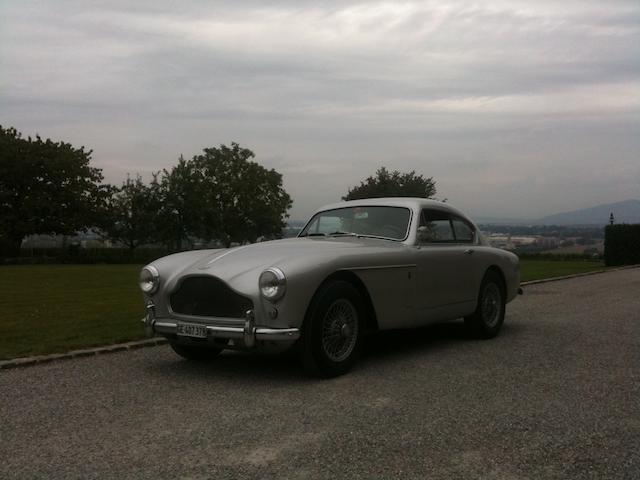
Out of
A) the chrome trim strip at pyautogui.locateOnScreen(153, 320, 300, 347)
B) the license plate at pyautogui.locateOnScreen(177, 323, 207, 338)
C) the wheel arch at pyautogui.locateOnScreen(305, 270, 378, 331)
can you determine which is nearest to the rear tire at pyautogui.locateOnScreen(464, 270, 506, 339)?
the wheel arch at pyautogui.locateOnScreen(305, 270, 378, 331)

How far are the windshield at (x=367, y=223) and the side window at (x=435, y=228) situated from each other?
19 centimetres

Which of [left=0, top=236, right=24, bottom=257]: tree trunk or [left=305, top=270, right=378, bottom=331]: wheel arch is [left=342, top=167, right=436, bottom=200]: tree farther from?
[left=305, top=270, right=378, bottom=331]: wheel arch

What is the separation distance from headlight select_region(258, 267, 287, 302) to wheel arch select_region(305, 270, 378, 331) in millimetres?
382

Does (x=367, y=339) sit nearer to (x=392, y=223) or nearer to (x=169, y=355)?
(x=392, y=223)

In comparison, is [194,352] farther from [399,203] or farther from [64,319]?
[64,319]

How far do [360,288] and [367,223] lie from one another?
4.32 feet

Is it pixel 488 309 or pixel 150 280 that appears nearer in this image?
pixel 150 280

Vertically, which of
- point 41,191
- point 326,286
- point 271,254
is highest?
point 41,191

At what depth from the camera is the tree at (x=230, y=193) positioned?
61.6 m

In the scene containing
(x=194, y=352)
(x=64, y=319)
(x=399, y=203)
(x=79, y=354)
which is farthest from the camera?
(x=64, y=319)

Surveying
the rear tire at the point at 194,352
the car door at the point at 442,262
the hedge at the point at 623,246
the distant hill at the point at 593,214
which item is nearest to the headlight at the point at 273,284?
the rear tire at the point at 194,352

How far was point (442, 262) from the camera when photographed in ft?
23.4

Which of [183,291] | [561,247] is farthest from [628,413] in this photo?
[561,247]

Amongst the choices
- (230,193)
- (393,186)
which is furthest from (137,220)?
(393,186)
